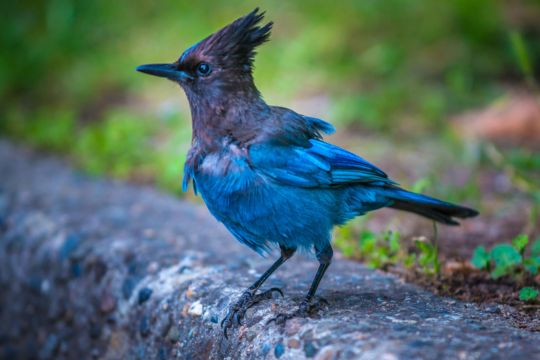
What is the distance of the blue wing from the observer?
3039 millimetres

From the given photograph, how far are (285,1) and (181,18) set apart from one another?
1.51 meters

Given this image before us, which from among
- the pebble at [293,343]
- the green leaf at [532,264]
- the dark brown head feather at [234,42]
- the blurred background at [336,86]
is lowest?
the pebble at [293,343]

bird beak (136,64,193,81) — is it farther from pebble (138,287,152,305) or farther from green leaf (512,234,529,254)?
green leaf (512,234,529,254)

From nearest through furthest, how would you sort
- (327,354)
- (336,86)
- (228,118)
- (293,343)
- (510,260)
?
(327,354) → (293,343) → (228,118) → (510,260) → (336,86)

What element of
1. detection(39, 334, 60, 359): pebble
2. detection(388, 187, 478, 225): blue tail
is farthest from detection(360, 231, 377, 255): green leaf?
detection(39, 334, 60, 359): pebble

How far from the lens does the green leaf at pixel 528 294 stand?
3.07 meters

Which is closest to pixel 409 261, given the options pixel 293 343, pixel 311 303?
pixel 311 303

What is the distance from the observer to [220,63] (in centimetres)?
329

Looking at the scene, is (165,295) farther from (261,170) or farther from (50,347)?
(50,347)

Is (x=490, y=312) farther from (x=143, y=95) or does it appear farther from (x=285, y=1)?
(x=285, y=1)

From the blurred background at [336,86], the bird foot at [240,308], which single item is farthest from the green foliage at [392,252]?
the bird foot at [240,308]

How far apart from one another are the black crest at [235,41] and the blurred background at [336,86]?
169cm

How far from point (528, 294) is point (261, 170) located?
1301mm

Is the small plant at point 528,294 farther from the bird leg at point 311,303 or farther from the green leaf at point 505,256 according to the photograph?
the bird leg at point 311,303
